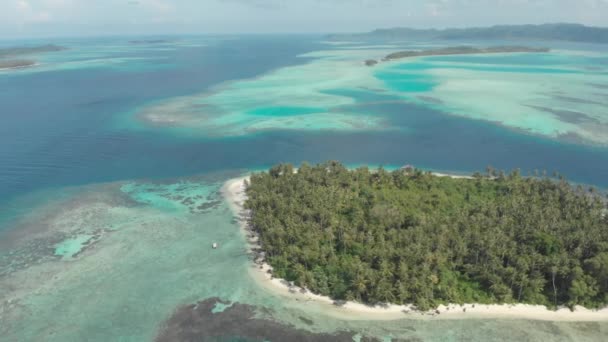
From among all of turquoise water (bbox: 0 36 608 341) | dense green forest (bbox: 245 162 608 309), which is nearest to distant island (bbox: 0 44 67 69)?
turquoise water (bbox: 0 36 608 341)

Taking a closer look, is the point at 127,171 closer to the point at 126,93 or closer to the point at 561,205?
the point at 561,205

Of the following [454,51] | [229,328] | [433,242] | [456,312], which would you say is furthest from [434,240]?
[454,51]

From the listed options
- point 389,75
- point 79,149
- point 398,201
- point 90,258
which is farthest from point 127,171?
point 389,75

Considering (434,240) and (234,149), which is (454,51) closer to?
(234,149)

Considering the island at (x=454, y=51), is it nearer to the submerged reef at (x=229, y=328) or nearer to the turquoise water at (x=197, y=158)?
the turquoise water at (x=197, y=158)

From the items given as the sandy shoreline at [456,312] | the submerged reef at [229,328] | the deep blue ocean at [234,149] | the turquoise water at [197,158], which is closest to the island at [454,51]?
the turquoise water at [197,158]
